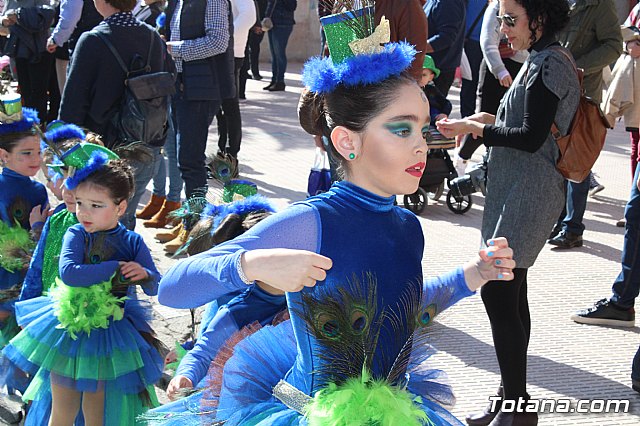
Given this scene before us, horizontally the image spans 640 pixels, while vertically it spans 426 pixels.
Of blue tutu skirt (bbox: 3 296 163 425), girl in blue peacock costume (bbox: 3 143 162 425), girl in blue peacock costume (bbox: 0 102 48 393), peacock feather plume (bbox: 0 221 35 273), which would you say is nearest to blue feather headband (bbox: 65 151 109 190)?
girl in blue peacock costume (bbox: 3 143 162 425)

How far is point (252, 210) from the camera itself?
3.56 m

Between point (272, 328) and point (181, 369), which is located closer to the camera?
point (272, 328)

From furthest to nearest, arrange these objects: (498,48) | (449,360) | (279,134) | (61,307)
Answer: (279,134), (498,48), (449,360), (61,307)

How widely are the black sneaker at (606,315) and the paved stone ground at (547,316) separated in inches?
2.2

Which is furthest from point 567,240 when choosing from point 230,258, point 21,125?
point 230,258

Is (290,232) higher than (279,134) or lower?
higher

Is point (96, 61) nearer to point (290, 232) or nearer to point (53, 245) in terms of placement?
point (53, 245)

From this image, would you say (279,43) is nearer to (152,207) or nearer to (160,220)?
(152,207)

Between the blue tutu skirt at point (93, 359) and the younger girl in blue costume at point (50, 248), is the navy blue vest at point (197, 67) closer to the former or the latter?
the younger girl in blue costume at point (50, 248)

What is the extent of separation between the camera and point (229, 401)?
2.45 metres

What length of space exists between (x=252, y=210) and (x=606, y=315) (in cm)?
287

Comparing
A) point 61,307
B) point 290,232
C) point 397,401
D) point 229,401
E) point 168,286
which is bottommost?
point 61,307

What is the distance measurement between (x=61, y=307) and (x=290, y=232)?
72.8 inches

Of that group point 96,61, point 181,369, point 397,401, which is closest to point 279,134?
point 96,61
